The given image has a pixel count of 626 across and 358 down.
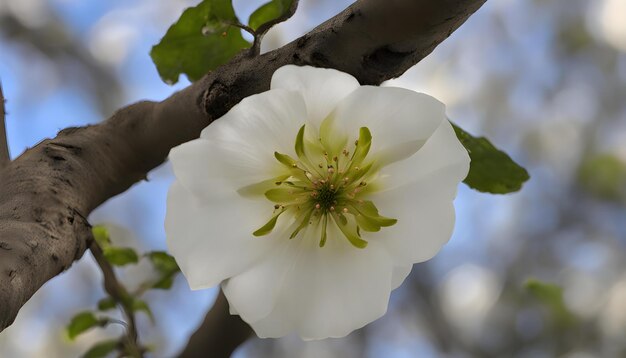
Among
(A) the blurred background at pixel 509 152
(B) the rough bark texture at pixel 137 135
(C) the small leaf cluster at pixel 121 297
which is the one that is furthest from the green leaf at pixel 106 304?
(A) the blurred background at pixel 509 152

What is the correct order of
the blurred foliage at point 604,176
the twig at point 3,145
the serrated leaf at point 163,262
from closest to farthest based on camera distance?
1. the twig at point 3,145
2. the serrated leaf at point 163,262
3. the blurred foliage at point 604,176

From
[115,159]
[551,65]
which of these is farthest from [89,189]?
[551,65]

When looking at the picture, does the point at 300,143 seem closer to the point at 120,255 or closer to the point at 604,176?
the point at 120,255

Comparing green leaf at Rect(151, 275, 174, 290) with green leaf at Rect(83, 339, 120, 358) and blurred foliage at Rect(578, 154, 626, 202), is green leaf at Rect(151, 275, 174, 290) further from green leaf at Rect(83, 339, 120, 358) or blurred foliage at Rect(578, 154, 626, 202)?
blurred foliage at Rect(578, 154, 626, 202)

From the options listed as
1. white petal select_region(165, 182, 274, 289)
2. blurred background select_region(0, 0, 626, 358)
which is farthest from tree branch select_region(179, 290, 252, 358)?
blurred background select_region(0, 0, 626, 358)

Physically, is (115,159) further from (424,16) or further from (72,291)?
(72,291)

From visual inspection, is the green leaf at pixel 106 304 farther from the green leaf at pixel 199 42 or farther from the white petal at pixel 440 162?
the white petal at pixel 440 162
